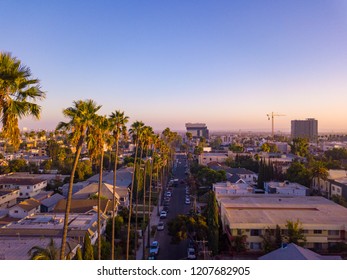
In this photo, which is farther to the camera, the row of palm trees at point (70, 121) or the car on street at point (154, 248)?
the car on street at point (154, 248)

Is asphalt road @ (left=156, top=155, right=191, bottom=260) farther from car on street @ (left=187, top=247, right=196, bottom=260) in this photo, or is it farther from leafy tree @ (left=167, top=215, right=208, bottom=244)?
leafy tree @ (left=167, top=215, right=208, bottom=244)

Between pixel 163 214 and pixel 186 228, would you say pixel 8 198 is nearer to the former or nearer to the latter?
pixel 163 214

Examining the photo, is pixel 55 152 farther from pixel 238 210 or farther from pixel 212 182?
pixel 238 210

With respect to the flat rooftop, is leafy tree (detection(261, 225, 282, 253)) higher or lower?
lower

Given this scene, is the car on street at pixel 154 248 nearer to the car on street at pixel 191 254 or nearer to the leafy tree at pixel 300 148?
the car on street at pixel 191 254

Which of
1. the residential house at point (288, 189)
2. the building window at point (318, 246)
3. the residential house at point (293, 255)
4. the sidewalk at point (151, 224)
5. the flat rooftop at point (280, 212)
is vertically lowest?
the sidewalk at point (151, 224)

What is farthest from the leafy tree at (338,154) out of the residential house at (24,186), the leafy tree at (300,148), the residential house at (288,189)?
the residential house at (24,186)

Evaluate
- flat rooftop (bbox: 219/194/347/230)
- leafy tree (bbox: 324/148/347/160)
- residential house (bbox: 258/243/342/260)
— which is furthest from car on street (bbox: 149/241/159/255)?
leafy tree (bbox: 324/148/347/160)
